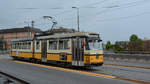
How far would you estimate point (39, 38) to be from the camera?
60.8 ft

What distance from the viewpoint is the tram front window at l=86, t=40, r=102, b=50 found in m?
13.1

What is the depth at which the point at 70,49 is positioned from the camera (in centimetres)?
1410

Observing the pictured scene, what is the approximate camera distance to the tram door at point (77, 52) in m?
13.1

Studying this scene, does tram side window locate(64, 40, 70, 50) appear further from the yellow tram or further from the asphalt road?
the asphalt road

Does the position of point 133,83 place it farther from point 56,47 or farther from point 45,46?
point 45,46

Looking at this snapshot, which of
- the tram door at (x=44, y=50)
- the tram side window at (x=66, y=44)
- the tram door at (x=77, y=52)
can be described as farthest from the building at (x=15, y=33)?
the tram door at (x=77, y=52)

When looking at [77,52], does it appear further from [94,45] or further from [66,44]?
[66,44]

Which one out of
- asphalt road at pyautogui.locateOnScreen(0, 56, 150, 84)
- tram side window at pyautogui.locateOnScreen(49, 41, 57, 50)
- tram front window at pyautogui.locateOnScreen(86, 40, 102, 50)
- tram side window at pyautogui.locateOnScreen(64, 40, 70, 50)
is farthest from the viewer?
tram side window at pyautogui.locateOnScreen(49, 41, 57, 50)

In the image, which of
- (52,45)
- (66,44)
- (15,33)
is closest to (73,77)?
(66,44)

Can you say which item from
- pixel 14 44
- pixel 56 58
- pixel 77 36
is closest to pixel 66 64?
pixel 56 58

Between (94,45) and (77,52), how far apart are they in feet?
4.73

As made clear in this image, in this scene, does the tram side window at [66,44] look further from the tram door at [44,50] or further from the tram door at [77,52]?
the tram door at [44,50]

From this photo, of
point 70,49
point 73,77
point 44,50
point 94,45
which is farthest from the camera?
point 44,50

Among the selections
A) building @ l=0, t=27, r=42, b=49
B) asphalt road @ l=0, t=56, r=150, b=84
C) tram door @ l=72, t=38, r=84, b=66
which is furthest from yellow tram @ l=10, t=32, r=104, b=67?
building @ l=0, t=27, r=42, b=49
